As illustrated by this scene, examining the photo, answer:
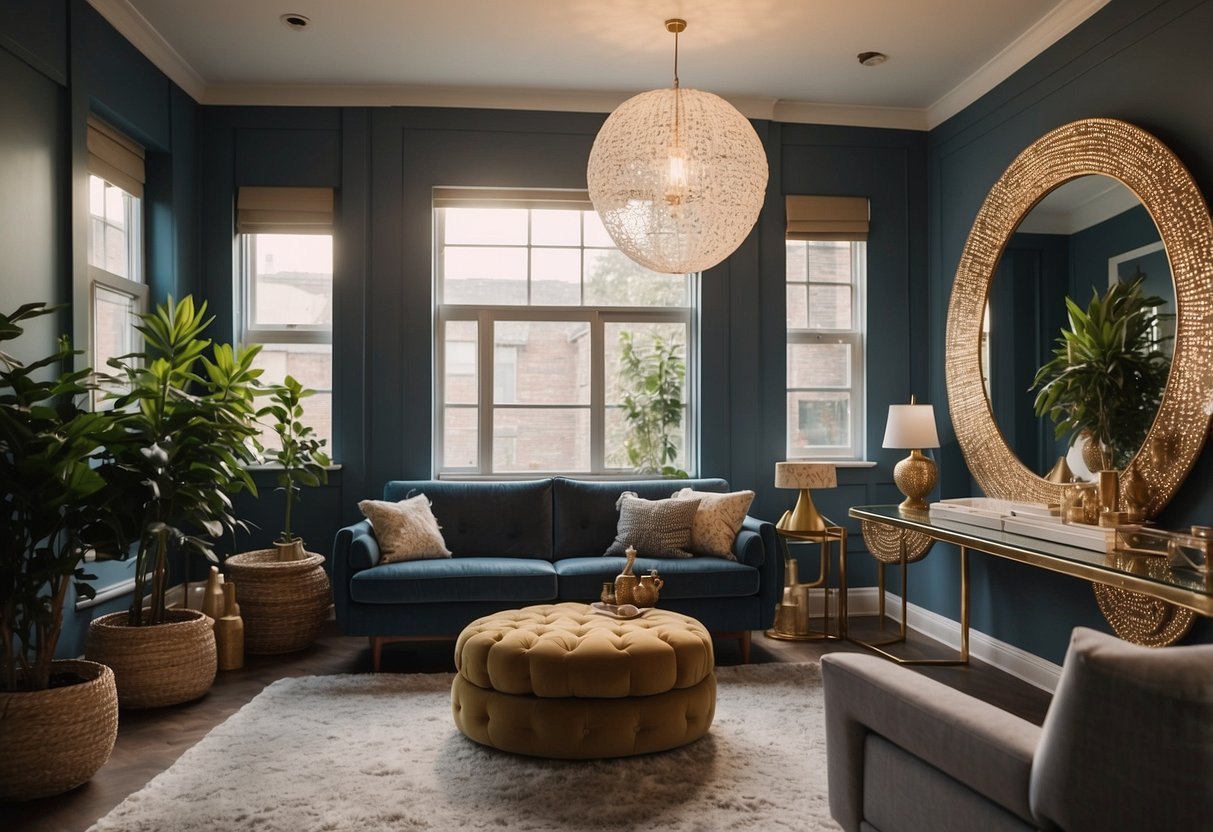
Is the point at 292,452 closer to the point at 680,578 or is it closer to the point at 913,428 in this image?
the point at 680,578

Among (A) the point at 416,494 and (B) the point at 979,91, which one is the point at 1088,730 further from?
(B) the point at 979,91

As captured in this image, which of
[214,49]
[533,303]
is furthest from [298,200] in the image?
[533,303]

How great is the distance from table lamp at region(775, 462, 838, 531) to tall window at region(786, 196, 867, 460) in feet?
2.04

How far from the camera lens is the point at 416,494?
459 centimetres

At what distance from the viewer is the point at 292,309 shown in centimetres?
496

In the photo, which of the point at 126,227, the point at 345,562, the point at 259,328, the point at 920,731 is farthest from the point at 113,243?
the point at 920,731

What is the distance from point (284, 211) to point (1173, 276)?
4.15 m

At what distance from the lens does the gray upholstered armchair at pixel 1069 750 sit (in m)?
1.28

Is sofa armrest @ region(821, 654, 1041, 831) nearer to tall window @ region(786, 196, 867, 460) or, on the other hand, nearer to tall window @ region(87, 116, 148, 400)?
tall window @ region(786, 196, 867, 460)

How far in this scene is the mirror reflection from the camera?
322cm

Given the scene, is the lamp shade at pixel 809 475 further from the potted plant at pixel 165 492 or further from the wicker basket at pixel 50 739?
the wicker basket at pixel 50 739

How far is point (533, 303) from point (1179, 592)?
353 centimetres

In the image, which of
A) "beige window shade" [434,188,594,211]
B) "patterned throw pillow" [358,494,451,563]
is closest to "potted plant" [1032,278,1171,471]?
"beige window shade" [434,188,594,211]

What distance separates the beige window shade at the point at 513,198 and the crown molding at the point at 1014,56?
1.99 m
